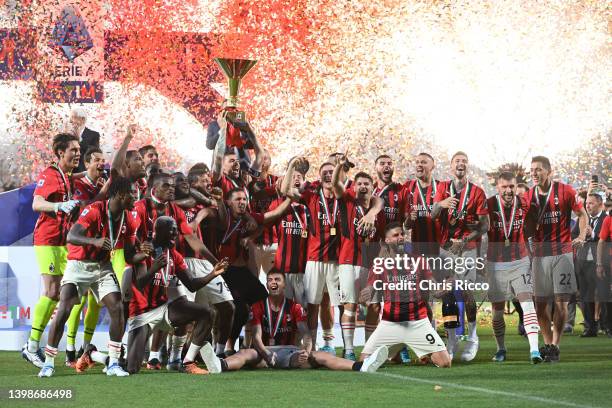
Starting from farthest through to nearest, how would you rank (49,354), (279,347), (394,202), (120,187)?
(394,202)
(279,347)
(120,187)
(49,354)

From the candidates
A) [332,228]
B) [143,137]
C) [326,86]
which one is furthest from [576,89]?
[332,228]

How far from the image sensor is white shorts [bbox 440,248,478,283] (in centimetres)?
977

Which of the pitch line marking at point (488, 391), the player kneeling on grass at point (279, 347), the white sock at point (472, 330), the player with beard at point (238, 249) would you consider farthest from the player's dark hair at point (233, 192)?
the white sock at point (472, 330)

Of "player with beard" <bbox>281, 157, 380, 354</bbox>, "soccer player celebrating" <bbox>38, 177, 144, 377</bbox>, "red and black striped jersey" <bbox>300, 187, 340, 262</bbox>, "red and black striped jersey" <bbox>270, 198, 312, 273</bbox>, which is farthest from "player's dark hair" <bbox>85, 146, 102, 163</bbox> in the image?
"red and black striped jersey" <bbox>300, 187, 340, 262</bbox>

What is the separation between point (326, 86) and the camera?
21.9 m

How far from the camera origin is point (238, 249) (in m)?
9.28

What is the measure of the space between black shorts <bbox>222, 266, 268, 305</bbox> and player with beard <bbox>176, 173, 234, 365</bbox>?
0.41ft

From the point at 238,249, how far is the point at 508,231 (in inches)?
92.8

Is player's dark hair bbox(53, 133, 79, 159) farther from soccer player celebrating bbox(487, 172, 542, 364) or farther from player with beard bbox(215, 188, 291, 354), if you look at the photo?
soccer player celebrating bbox(487, 172, 542, 364)

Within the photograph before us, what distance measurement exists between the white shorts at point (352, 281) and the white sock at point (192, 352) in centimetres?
163

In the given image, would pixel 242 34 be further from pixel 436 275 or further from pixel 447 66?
pixel 436 275

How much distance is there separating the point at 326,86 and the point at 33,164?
257 inches

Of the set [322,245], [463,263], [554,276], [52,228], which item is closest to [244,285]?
[322,245]

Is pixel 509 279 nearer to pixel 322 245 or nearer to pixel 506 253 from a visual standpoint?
pixel 506 253
